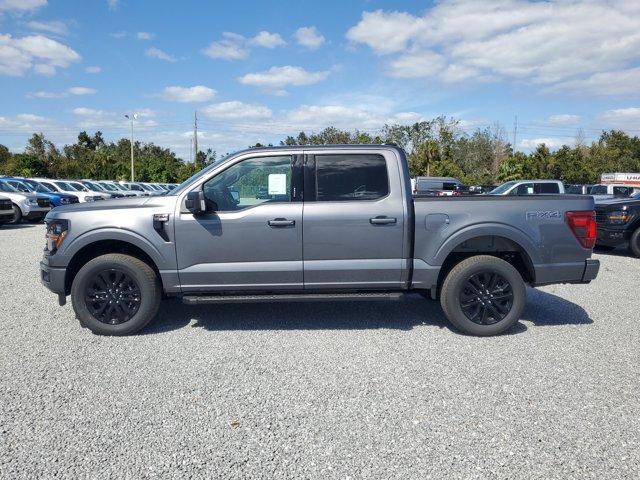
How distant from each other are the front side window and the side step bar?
902 mm

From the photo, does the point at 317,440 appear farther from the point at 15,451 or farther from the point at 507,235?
the point at 507,235

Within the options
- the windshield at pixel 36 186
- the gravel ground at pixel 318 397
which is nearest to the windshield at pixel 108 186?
the windshield at pixel 36 186

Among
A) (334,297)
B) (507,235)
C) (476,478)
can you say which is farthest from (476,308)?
(476,478)

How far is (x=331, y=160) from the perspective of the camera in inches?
194

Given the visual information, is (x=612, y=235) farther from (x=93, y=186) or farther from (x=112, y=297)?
(x=93, y=186)

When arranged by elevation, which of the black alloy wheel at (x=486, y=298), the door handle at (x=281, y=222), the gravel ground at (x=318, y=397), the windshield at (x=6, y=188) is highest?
the windshield at (x=6, y=188)

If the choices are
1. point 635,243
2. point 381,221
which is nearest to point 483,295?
point 381,221

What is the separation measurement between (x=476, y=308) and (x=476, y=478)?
8.34ft

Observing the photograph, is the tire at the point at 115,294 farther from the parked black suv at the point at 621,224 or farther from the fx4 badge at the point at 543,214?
the parked black suv at the point at 621,224

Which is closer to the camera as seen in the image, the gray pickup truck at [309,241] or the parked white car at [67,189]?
the gray pickup truck at [309,241]

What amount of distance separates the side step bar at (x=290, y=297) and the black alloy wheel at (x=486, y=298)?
2.31ft

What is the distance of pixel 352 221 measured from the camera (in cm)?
475

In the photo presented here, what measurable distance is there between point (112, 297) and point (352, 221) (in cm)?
259

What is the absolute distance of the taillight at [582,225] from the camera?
15.9 ft
